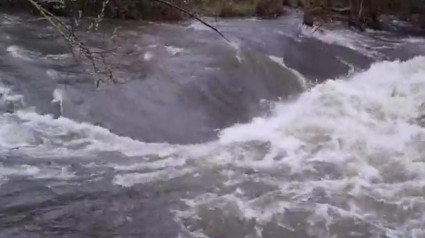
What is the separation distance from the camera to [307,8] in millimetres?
15125

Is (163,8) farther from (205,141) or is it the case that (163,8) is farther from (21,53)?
(205,141)

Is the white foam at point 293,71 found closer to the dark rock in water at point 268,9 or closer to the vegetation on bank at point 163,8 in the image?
the vegetation on bank at point 163,8

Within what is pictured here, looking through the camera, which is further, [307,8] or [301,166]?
[307,8]

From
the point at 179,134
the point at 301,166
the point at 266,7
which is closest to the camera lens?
the point at 301,166

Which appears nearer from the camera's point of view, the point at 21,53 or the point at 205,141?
the point at 205,141

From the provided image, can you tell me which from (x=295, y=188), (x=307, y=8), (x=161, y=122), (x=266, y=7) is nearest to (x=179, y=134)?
(x=161, y=122)

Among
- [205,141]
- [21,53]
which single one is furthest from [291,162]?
[21,53]

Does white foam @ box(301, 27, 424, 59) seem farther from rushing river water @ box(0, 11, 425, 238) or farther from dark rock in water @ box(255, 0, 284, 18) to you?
dark rock in water @ box(255, 0, 284, 18)

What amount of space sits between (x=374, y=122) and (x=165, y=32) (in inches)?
203

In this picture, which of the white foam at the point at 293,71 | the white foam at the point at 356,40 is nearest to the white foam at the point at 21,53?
the white foam at the point at 293,71

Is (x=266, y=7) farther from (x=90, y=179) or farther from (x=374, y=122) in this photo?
(x=90, y=179)

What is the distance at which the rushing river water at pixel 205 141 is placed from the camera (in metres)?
5.75

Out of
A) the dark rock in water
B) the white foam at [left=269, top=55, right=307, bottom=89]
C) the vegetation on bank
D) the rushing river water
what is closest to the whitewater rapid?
the rushing river water

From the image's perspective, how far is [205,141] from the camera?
7730mm
